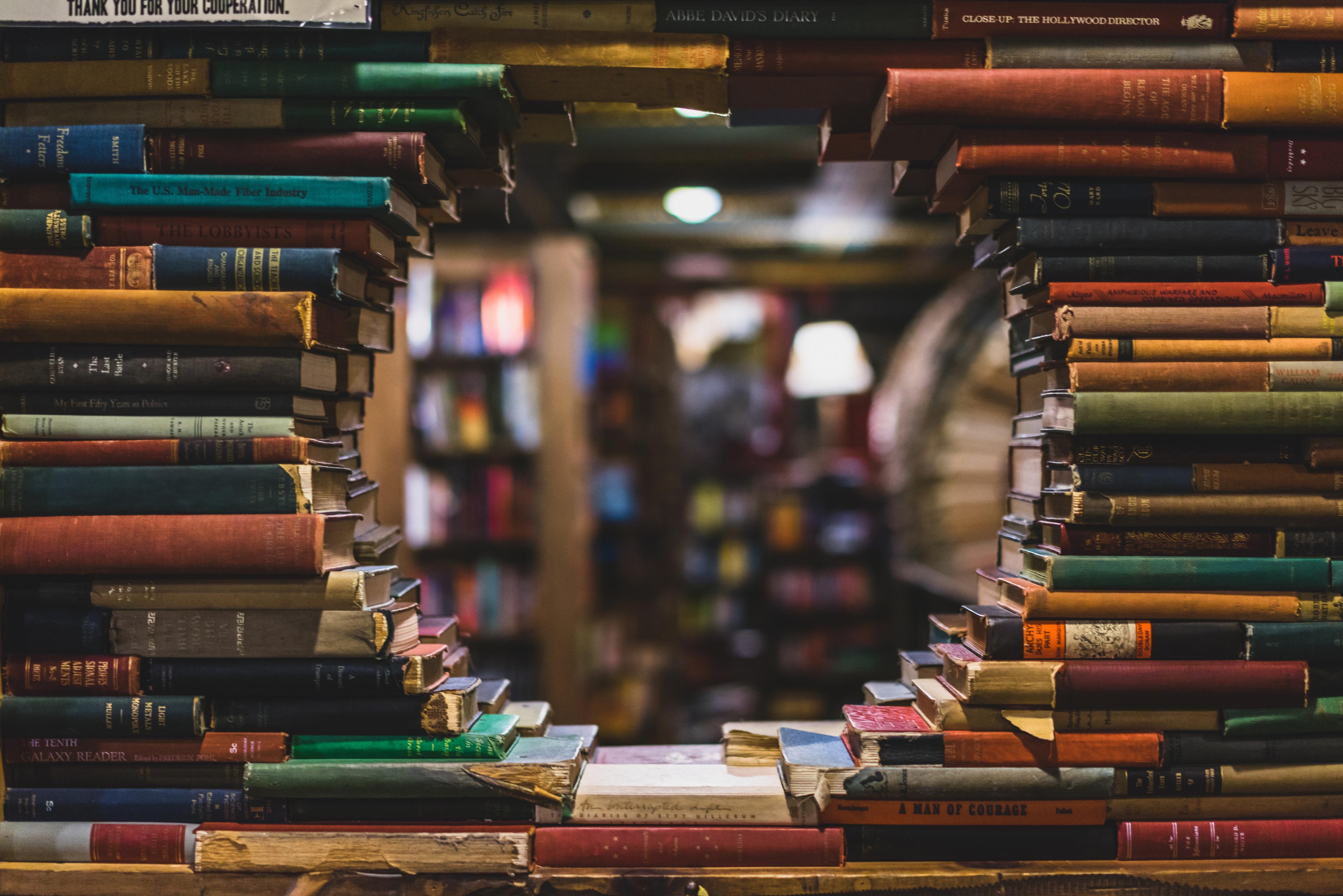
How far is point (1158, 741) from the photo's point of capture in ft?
3.53

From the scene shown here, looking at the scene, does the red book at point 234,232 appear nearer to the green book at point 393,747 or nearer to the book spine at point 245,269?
the book spine at point 245,269

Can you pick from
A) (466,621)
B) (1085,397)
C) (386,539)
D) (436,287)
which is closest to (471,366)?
(436,287)

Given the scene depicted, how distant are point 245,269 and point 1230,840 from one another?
1526 mm

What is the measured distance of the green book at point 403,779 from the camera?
107 centimetres

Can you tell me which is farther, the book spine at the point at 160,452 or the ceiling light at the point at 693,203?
the ceiling light at the point at 693,203

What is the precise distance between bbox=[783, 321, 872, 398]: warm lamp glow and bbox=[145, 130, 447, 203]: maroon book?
3.67 m

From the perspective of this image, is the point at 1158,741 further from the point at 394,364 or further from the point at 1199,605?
the point at 394,364

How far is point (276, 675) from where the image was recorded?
1.07 m

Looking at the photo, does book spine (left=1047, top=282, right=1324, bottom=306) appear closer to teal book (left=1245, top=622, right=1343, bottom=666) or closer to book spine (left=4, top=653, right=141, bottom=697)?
teal book (left=1245, top=622, right=1343, bottom=666)

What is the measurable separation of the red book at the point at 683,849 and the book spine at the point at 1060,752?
0.20 meters

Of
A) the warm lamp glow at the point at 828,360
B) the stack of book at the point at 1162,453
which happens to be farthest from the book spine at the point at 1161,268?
the warm lamp glow at the point at 828,360

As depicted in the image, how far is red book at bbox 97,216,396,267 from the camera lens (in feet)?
3.53

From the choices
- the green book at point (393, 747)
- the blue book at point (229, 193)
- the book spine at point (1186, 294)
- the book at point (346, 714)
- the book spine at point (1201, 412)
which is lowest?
the green book at point (393, 747)

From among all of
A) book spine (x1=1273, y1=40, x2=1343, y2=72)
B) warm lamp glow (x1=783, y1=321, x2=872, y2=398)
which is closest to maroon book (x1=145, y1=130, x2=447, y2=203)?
book spine (x1=1273, y1=40, x2=1343, y2=72)
